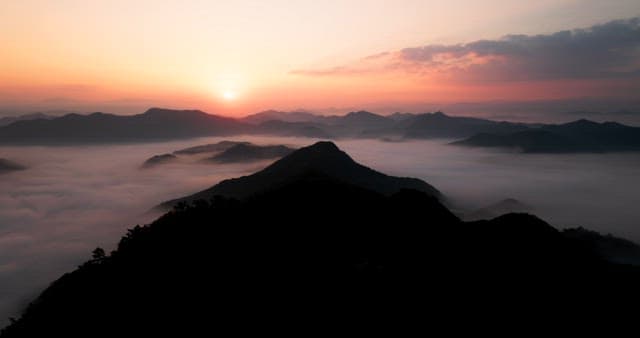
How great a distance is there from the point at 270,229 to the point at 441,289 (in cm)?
2773

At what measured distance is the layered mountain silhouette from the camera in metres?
42.6

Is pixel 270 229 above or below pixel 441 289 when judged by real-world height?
above

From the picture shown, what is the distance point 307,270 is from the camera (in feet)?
160

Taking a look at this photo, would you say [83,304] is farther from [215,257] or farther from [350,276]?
[350,276]

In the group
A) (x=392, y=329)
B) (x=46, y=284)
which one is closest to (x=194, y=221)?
(x=392, y=329)

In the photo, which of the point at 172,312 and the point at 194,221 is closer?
the point at 172,312

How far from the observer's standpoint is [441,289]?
45.1 m

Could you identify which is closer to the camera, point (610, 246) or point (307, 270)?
point (307, 270)

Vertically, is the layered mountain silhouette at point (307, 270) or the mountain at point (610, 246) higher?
the layered mountain silhouette at point (307, 270)

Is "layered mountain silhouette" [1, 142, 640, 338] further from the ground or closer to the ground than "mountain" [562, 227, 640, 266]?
further from the ground

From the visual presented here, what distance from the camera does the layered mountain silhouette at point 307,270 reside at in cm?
4259

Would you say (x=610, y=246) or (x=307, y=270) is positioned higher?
(x=307, y=270)

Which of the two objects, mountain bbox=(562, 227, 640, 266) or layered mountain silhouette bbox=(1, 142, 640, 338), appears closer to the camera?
layered mountain silhouette bbox=(1, 142, 640, 338)

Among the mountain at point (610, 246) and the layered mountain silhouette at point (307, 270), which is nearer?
the layered mountain silhouette at point (307, 270)
